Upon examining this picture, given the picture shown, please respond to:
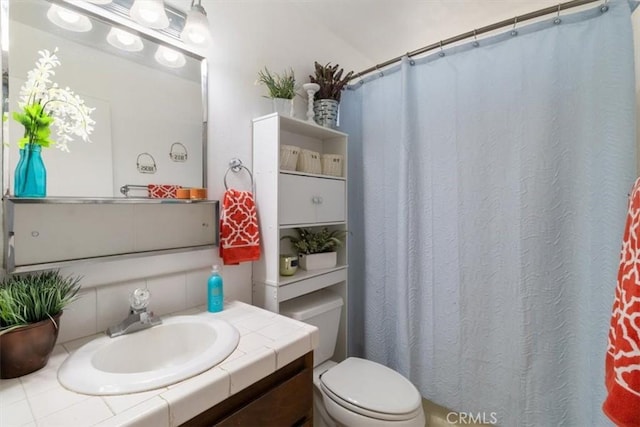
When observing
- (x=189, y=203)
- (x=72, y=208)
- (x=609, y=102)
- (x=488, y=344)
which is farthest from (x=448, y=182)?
(x=72, y=208)

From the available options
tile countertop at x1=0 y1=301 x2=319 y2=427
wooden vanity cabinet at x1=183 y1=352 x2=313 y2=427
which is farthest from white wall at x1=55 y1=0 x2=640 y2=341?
wooden vanity cabinet at x1=183 y1=352 x2=313 y2=427

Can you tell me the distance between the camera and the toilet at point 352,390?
105 cm

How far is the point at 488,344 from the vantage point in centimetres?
133

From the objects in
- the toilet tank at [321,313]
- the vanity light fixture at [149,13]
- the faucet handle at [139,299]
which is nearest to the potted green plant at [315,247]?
the toilet tank at [321,313]

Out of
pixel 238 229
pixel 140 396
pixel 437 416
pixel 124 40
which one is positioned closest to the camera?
pixel 140 396

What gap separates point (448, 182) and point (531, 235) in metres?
0.42

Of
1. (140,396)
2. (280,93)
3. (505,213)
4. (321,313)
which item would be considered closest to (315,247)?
(321,313)

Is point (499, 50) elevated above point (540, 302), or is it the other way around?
point (499, 50)

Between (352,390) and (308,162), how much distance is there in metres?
1.09

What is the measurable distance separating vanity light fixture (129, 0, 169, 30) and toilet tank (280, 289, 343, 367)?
1.29m

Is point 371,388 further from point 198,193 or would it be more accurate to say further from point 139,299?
point 198,193

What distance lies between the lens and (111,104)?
→ 3.16 ft

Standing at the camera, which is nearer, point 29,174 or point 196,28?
point 29,174

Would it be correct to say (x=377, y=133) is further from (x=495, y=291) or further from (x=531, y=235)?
(x=495, y=291)
